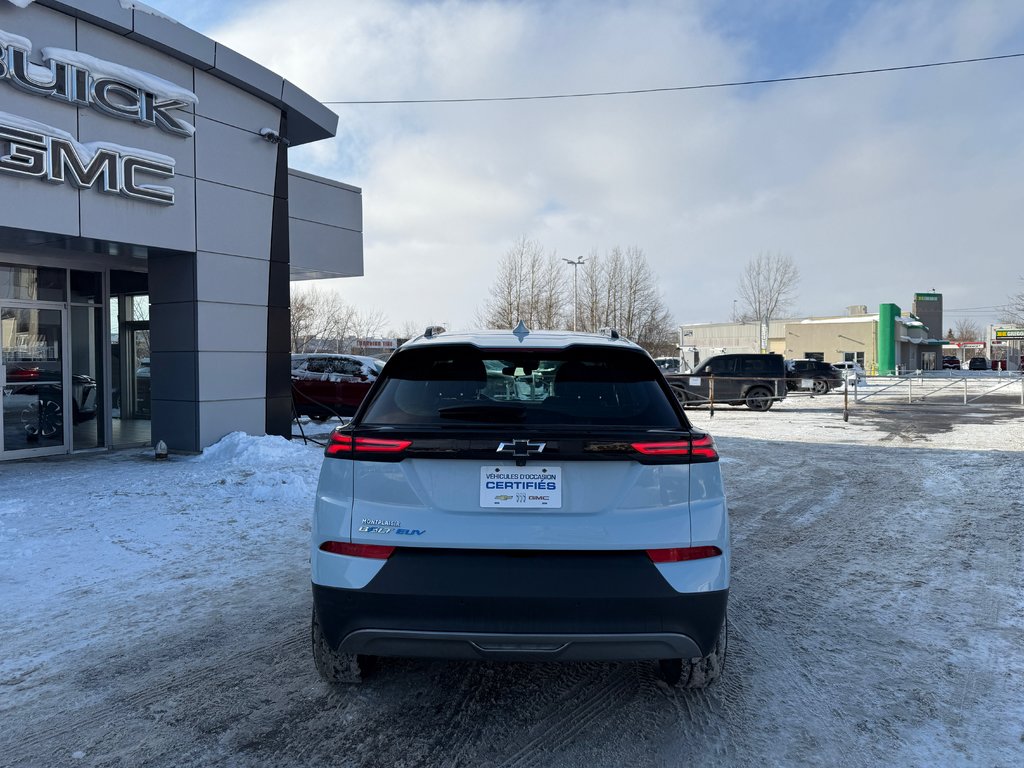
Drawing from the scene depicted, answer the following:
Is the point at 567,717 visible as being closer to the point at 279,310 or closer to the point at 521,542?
the point at 521,542

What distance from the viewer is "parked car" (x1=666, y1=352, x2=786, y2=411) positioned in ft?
72.5

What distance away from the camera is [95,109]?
910 centimetres

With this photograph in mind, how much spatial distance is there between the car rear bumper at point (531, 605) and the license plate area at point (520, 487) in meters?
0.20

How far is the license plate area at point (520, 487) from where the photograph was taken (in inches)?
109

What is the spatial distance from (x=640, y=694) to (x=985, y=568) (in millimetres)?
3723

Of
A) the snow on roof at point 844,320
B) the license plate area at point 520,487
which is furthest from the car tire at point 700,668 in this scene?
the snow on roof at point 844,320

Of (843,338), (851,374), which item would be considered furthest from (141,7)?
(843,338)

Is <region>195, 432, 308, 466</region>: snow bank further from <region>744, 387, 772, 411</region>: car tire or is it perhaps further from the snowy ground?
<region>744, 387, 772, 411</region>: car tire

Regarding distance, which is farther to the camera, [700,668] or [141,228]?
[141,228]

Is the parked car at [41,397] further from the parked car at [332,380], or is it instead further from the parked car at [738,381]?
the parked car at [738,381]

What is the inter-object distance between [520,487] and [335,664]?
1.38m

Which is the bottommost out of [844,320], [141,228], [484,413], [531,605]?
[531,605]

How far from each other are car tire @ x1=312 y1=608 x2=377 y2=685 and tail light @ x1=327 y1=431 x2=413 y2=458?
2.98ft

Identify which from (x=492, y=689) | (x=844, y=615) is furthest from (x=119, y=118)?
(x=844, y=615)
